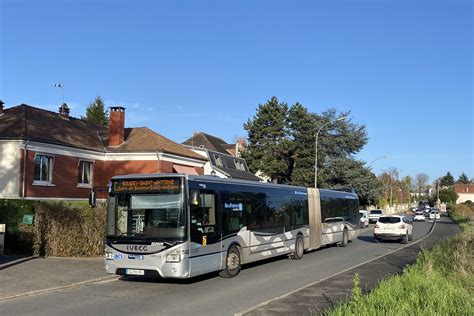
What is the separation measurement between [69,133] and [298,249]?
20490mm

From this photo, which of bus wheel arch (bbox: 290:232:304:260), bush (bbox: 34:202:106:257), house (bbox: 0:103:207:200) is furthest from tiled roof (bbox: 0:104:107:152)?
bus wheel arch (bbox: 290:232:304:260)

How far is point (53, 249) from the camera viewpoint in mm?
17484

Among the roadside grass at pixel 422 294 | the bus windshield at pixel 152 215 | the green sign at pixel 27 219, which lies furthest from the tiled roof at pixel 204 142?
the roadside grass at pixel 422 294

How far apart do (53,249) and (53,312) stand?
860cm

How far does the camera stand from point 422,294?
808 centimetres

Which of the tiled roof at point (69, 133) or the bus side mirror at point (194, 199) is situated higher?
the tiled roof at point (69, 133)

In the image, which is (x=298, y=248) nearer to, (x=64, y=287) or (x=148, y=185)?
(x=148, y=185)

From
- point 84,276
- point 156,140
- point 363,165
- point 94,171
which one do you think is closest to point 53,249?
point 84,276

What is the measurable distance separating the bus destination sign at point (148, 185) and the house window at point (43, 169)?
1834 cm

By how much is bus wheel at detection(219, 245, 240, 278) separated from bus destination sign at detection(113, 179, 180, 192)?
282cm

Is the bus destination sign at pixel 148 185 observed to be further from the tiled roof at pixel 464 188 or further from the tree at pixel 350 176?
the tiled roof at pixel 464 188

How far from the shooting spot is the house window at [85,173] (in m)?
33.5

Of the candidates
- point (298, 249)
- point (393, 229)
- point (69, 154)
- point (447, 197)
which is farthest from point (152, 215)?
point (447, 197)

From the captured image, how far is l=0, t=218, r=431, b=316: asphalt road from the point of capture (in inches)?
380
